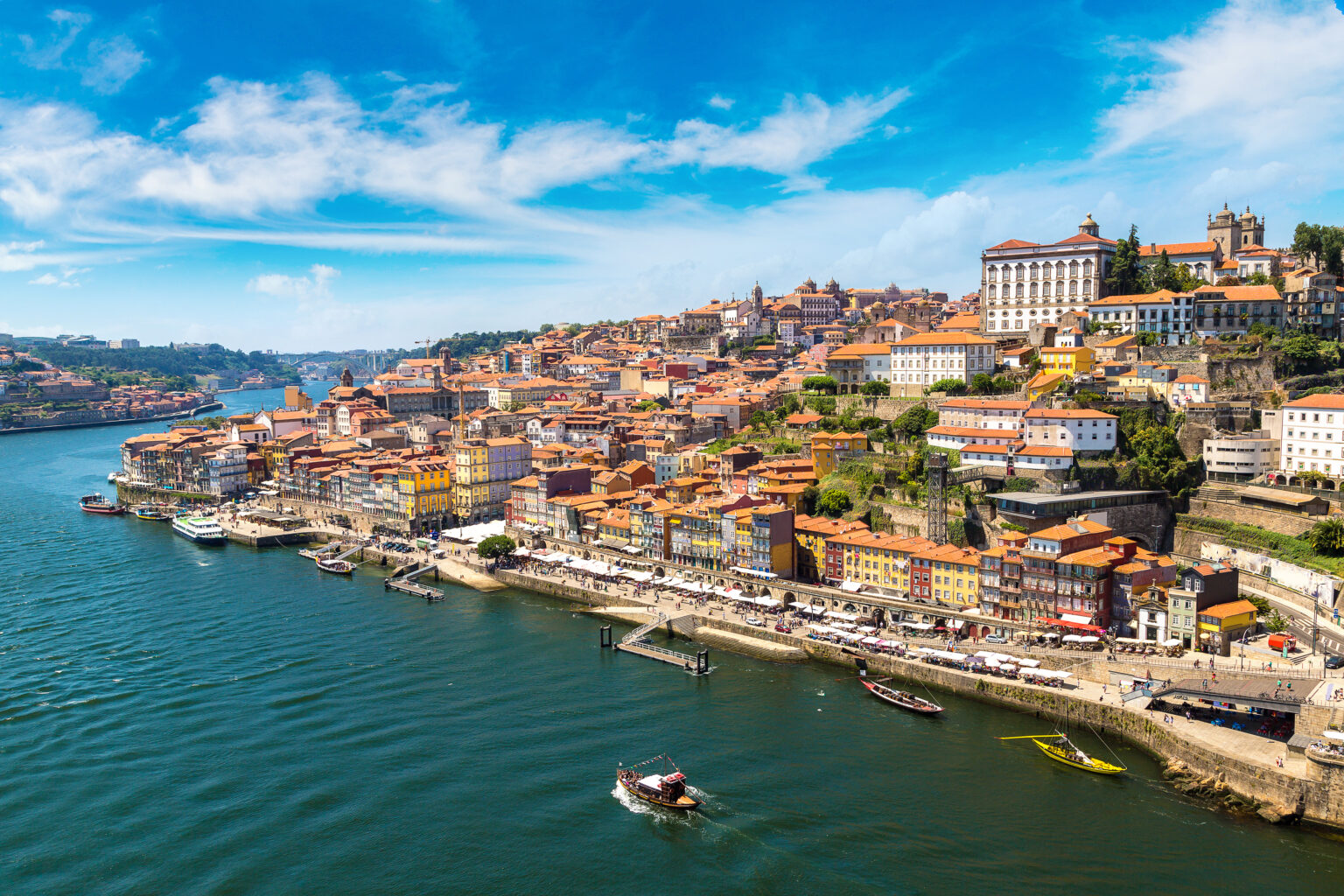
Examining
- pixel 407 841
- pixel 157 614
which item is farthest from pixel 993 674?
pixel 157 614

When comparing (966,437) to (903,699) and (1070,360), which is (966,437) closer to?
(1070,360)

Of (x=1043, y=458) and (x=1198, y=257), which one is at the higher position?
(x=1198, y=257)

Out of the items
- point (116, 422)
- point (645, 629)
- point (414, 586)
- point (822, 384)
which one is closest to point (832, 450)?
point (822, 384)

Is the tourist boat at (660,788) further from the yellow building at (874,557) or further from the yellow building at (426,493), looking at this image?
the yellow building at (426,493)

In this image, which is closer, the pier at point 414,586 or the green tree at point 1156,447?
the green tree at point 1156,447

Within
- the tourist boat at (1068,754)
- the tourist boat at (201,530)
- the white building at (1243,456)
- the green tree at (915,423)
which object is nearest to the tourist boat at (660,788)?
the tourist boat at (1068,754)
